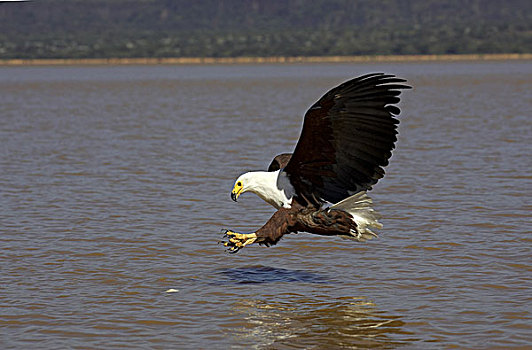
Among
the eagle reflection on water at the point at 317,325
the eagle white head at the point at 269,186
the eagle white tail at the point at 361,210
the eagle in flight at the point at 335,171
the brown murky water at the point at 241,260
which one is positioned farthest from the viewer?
the eagle white head at the point at 269,186

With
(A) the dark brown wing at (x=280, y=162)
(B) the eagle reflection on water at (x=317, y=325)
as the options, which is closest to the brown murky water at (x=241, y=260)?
(B) the eagle reflection on water at (x=317, y=325)

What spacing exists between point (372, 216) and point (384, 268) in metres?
1.77

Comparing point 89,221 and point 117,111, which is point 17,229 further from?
point 117,111

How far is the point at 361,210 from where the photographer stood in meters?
8.16

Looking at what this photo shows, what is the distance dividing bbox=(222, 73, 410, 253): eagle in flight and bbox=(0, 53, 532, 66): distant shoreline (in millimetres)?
148626

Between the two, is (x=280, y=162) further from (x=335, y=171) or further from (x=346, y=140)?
(x=346, y=140)

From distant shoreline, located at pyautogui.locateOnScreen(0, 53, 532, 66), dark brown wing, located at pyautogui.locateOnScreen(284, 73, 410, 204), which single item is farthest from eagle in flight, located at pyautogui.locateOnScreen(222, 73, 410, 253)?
distant shoreline, located at pyautogui.locateOnScreen(0, 53, 532, 66)

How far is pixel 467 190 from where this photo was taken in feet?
47.2

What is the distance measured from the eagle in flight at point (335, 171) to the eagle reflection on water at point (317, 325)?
620 millimetres

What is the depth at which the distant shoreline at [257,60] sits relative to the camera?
155m

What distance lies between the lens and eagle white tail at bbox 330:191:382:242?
813 centimetres

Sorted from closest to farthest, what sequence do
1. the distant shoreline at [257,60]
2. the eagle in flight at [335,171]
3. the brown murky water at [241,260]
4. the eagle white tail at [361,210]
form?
the brown murky water at [241,260] < the eagle in flight at [335,171] < the eagle white tail at [361,210] < the distant shoreline at [257,60]

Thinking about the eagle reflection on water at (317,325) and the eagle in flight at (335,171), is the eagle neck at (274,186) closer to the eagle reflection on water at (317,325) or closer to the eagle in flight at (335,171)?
the eagle in flight at (335,171)

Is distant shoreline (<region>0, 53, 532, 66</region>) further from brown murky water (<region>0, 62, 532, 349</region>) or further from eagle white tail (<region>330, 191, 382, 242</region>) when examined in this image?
eagle white tail (<region>330, 191, 382, 242</region>)
